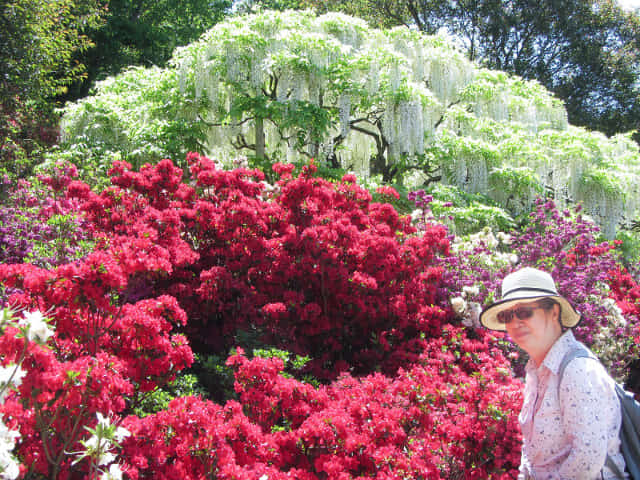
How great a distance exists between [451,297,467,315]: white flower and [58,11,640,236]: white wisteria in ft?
11.7

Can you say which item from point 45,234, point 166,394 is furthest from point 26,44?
point 166,394

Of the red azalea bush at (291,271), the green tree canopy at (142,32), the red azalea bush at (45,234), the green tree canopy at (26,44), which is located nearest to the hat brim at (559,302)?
the red azalea bush at (291,271)

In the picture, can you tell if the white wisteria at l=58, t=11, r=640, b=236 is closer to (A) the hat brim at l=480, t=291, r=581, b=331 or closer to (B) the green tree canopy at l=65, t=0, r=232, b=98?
(A) the hat brim at l=480, t=291, r=581, b=331

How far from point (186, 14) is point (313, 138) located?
14294 millimetres

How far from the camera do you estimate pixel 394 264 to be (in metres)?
3.76

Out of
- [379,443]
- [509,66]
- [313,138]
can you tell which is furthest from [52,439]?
[509,66]

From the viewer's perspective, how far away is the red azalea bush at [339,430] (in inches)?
77.4

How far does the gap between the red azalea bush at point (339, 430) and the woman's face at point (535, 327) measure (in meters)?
0.75

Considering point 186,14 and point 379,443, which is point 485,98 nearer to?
point 379,443

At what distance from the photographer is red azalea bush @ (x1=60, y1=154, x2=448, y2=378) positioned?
3.47m

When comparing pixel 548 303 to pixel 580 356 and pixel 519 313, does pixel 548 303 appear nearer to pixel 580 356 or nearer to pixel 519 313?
pixel 519 313

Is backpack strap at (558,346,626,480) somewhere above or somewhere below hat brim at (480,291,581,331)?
below

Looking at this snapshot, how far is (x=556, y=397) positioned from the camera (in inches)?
69.7

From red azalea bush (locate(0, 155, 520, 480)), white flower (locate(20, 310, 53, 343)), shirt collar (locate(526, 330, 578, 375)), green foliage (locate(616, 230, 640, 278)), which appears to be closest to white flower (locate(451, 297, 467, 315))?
red azalea bush (locate(0, 155, 520, 480))
